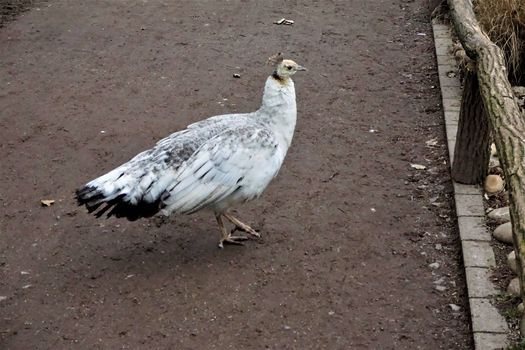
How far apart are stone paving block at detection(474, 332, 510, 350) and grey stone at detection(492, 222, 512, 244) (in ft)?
2.92

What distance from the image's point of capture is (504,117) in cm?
400

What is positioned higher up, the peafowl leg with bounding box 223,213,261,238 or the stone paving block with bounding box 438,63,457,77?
the stone paving block with bounding box 438,63,457,77

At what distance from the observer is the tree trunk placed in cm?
499

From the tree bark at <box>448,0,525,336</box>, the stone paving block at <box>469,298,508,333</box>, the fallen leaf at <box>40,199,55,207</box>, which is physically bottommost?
the fallen leaf at <box>40,199,55,207</box>

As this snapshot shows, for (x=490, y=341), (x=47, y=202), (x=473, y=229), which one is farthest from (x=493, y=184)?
(x=47, y=202)

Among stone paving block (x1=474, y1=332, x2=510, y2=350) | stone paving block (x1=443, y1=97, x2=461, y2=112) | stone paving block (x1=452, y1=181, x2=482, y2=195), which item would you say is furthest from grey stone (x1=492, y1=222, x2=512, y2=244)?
stone paving block (x1=443, y1=97, x2=461, y2=112)

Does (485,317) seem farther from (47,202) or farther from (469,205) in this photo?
(47,202)

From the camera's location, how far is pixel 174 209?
419 centimetres

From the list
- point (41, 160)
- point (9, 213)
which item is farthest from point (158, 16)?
point (9, 213)

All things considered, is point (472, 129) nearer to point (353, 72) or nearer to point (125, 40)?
point (353, 72)

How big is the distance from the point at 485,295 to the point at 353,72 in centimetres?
364

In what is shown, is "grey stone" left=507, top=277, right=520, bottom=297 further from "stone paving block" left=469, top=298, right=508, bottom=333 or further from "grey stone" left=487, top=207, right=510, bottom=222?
"grey stone" left=487, top=207, right=510, bottom=222

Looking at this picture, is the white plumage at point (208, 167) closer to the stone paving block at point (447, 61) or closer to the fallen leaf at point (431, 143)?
the fallen leaf at point (431, 143)

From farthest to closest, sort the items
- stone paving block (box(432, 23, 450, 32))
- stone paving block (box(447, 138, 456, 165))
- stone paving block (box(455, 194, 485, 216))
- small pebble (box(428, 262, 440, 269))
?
stone paving block (box(432, 23, 450, 32)), stone paving block (box(447, 138, 456, 165)), stone paving block (box(455, 194, 485, 216)), small pebble (box(428, 262, 440, 269))
